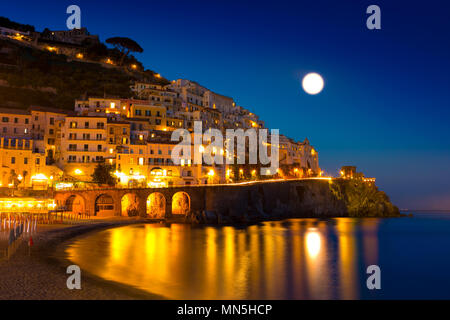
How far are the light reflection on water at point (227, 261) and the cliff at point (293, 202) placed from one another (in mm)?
11716

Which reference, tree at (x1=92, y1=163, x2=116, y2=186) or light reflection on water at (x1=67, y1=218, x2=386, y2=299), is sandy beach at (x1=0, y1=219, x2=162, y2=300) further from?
tree at (x1=92, y1=163, x2=116, y2=186)

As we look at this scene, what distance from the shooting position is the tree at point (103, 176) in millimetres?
65875

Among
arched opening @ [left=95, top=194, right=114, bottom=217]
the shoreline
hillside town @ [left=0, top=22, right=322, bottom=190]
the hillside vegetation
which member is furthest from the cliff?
the hillside vegetation

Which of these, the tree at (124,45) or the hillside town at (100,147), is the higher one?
the tree at (124,45)

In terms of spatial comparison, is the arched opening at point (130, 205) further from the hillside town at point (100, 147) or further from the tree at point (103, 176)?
the tree at point (103, 176)

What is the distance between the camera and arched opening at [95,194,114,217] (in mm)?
60494

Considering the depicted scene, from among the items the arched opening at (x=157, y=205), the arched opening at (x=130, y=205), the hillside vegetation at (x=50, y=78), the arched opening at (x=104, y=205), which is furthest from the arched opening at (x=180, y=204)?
the hillside vegetation at (x=50, y=78)

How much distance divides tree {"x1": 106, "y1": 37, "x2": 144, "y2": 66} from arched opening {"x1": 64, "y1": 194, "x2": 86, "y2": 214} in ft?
281

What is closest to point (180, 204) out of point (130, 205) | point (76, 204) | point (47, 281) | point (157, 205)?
point (157, 205)

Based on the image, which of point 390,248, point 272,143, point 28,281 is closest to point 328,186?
point 272,143

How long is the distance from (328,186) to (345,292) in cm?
6877

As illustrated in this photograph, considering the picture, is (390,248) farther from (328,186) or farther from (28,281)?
(328,186)

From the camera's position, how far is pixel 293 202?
82.8 m
